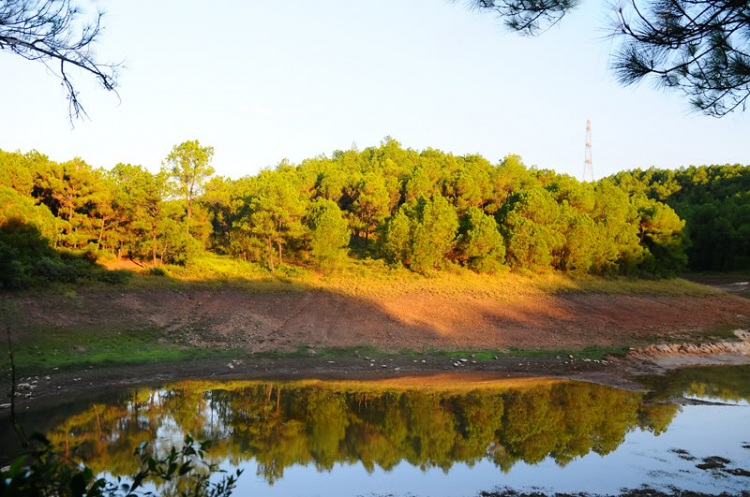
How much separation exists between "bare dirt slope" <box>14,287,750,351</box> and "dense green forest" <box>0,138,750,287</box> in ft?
8.97

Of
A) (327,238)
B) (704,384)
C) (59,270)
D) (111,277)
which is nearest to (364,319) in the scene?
(327,238)

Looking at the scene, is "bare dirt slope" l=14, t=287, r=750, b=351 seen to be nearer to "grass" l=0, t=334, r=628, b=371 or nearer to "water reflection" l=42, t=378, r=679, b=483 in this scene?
"grass" l=0, t=334, r=628, b=371

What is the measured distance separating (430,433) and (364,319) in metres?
11.6

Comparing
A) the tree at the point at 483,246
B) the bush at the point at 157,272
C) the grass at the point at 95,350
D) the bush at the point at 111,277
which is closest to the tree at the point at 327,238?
the tree at the point at 483,246

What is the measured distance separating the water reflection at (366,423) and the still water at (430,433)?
0.12 feet

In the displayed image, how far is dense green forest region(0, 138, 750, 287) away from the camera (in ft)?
90.2

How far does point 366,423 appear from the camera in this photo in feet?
41.8

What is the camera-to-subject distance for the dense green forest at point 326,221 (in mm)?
27500

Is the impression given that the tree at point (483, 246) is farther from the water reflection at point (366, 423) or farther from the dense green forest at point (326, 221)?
the water reflection at point (366, 423)

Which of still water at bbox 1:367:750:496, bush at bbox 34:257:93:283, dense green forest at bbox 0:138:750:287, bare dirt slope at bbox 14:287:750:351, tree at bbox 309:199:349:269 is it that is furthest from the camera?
tree at bbox 309:199:349:269

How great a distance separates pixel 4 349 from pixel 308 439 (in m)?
10.7

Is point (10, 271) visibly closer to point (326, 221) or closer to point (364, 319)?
point (364, 319)

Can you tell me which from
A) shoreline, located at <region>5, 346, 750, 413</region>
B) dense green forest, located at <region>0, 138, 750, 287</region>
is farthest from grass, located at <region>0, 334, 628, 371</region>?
dense green forest, located at <region>0, 138, 750, 287</region>

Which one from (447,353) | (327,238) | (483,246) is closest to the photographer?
(447,353)
